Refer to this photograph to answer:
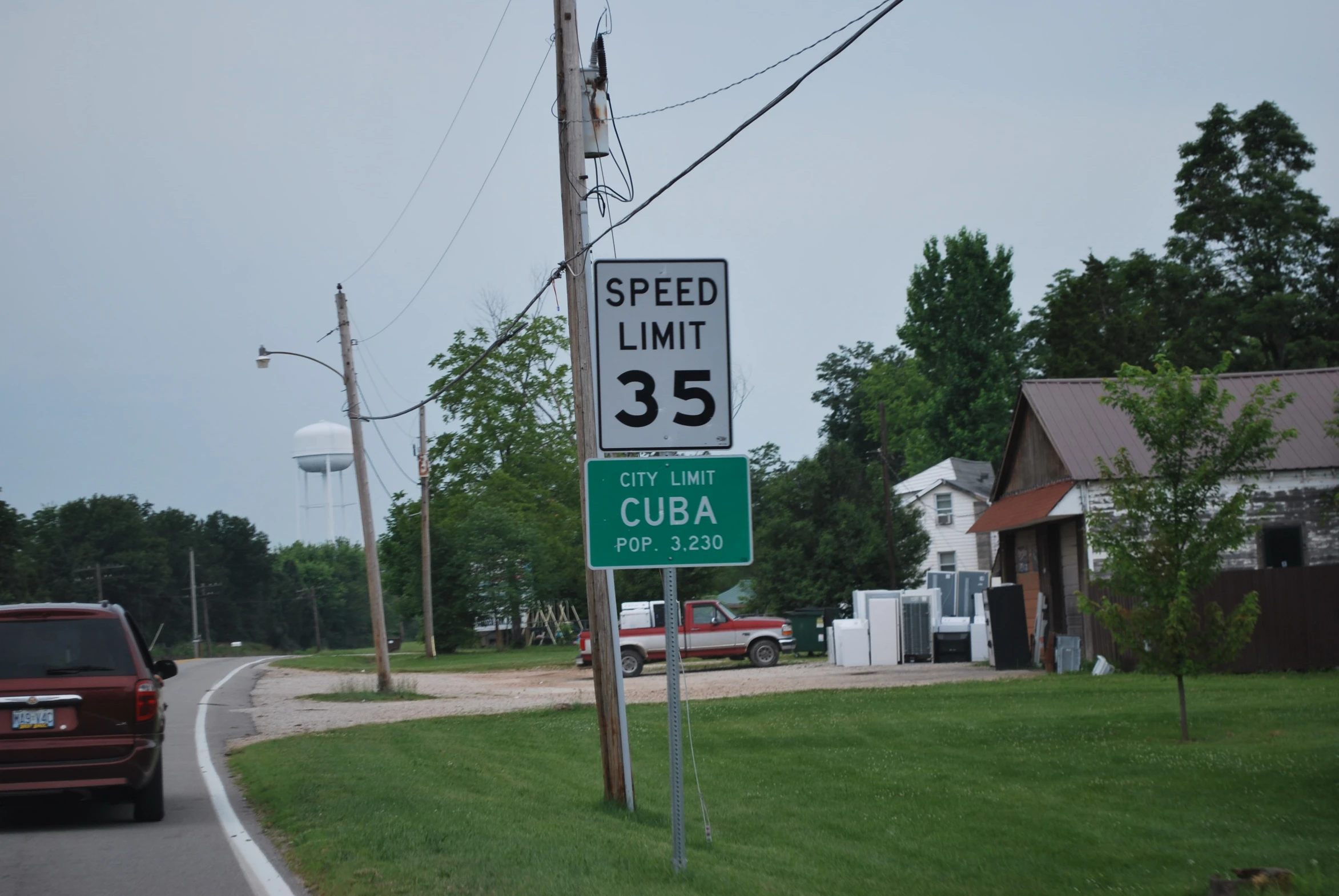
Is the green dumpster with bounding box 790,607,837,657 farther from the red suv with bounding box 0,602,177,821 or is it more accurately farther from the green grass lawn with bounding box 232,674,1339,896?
the red suv with bounding box 0,602,177,821

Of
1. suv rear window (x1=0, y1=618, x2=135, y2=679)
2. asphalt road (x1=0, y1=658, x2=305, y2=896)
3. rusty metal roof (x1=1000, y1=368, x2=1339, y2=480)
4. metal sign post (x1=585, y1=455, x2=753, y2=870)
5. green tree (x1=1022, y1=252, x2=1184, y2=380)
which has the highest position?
green tree (x1=1022, y1=252, x2=1184, y2=380)

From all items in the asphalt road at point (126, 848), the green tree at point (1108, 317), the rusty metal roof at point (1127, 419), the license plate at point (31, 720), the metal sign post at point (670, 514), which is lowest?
the asphalt road at point (126, 848)

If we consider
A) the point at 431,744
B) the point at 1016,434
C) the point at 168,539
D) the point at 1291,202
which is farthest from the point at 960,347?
the point at 168,539

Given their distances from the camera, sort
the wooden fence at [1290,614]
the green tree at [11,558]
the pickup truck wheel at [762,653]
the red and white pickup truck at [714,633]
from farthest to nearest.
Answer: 1. the green tree at [11,558]
2. the pickup truck wheel at [762,653]
3. the red and white pickup truck at [714,633]
4. the wooden fence at [1290,614]

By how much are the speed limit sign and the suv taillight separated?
5398 millimetres

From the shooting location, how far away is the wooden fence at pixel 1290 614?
959 inches

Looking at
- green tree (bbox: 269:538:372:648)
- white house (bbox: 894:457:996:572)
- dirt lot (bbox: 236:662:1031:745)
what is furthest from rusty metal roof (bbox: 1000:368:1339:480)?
green tree (bbox: 269:538:372:648)

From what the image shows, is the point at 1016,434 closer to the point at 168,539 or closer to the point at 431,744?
the point at 431,744

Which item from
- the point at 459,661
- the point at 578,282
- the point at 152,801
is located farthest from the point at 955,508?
the point at 152,801

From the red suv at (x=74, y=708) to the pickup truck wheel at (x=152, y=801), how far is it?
0.03 feet

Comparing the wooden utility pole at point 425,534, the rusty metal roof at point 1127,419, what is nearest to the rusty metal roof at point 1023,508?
the rusty metal roof at point 1127,419

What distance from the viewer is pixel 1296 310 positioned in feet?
166

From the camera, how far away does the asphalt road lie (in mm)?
8031

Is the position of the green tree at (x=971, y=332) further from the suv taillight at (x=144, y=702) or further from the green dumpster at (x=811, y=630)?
the suv taillight at (x=144, y=702)
